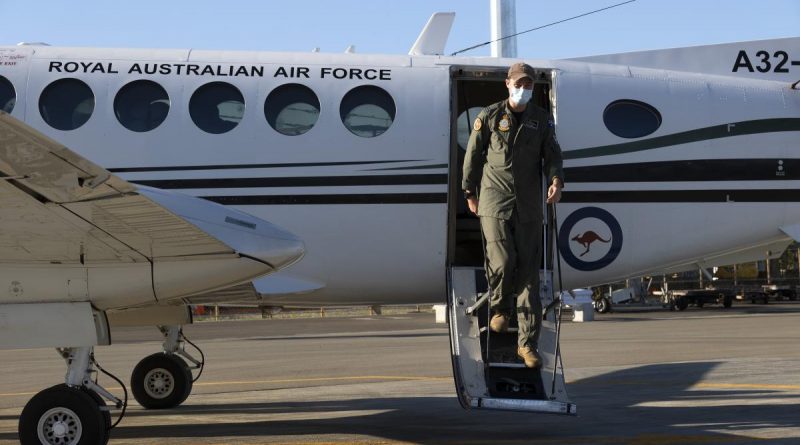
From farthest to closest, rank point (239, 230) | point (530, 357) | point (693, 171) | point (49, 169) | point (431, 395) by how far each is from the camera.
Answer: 1. point (431, 395)
2. point (693, 171)
3. point (530, 357)
4. point (239, 230)
5. point (49, 169)

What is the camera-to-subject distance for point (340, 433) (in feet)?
28.6

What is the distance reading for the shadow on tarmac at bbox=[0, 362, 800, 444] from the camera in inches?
328

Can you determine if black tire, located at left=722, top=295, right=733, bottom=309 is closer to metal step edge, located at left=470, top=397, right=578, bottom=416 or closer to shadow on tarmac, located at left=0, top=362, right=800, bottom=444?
shadow on tarmac, located at left=0, top=362, right=800, bottom=444

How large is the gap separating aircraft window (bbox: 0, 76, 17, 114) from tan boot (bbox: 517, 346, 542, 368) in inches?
199

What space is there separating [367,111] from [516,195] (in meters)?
1.96

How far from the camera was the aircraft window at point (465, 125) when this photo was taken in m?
10.3

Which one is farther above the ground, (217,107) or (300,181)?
(217,107)

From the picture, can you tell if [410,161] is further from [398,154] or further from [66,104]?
[66,104]

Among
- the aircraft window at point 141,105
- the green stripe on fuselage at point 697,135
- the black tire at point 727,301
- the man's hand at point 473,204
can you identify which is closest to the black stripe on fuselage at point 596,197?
the green stripe on fuselage at point 697,135

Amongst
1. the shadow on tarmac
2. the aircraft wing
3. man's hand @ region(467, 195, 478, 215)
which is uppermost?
man's hand @ region(467, 195, 478, 215)

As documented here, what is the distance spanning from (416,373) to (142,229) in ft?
25.8

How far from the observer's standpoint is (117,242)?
292 inches

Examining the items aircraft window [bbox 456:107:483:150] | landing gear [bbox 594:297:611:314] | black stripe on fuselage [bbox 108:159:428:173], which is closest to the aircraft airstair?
black stripe on fuselage [bbox 108:159:428:173]

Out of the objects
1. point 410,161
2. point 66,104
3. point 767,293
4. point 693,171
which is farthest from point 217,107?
point 767,293
